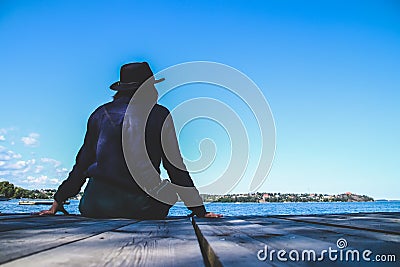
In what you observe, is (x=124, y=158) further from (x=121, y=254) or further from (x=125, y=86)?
(x=121, y=254)

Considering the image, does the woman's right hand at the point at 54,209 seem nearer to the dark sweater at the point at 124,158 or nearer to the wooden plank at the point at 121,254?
the dark sweater at the point at 124,158

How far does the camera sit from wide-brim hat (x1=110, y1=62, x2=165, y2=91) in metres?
4.37

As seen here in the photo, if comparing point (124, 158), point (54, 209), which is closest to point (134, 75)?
point (124, 158)

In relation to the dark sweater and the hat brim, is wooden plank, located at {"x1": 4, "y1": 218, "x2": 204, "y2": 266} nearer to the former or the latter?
the dark sweater

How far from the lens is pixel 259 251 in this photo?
1.24 meters

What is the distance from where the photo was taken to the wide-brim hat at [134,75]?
4371mm

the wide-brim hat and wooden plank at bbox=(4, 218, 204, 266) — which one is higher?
the wide-brim hat

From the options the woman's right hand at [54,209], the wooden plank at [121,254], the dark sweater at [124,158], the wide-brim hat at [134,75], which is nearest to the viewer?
the wooden plank at [121,254]

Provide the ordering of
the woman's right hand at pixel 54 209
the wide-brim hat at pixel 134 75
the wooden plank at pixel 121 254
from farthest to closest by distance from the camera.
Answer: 1. the wide-brim hat at pixel 134 75
2. the woman's right hand at pixel 54 209
3. the wooden plank at pixel 121 254

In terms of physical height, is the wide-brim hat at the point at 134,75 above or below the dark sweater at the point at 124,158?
above

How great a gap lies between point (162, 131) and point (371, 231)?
2548 mm

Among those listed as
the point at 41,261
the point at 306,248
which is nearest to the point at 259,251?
the point at 306,248

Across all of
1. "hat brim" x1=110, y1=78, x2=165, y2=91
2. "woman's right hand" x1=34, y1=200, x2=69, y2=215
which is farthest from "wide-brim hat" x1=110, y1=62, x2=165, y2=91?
"woman's right hand" x1=34, y1=200, x2=69, y2=215

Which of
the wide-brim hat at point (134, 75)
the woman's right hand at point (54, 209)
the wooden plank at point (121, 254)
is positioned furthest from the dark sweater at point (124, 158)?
the wooden plank at point (121, 254)
